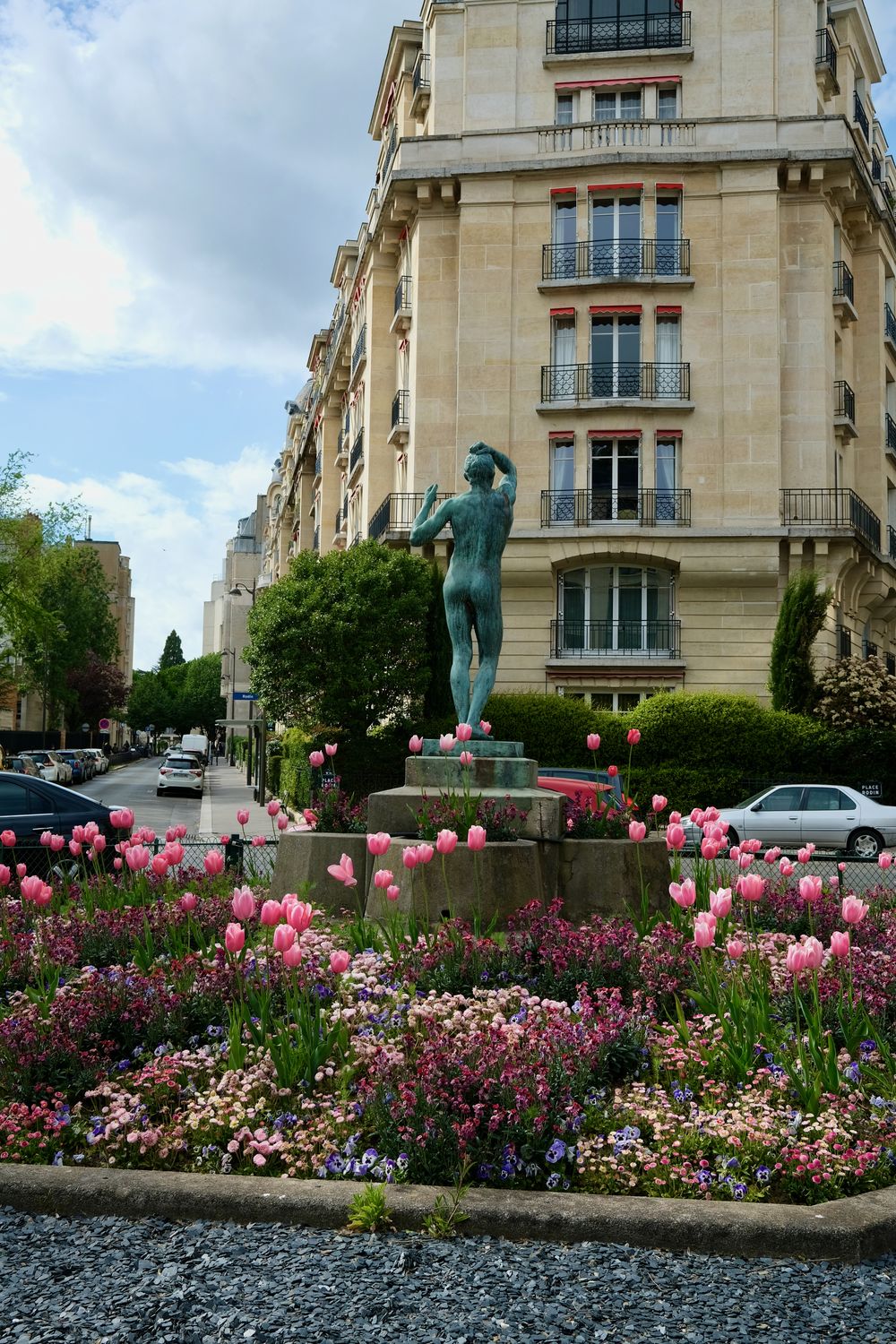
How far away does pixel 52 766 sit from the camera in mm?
42469

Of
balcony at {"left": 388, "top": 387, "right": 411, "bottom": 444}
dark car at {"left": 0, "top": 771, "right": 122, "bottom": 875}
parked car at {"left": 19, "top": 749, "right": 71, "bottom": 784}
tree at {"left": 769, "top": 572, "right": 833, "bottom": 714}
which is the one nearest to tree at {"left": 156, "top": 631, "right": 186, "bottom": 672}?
parked car at {"left": 19, "top": 749, "right": 71, "bottom": 784}

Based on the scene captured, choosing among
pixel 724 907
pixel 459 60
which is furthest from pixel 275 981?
pixel 459 60

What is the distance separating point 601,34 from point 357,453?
599 inches

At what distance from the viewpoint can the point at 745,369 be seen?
30.4 meters

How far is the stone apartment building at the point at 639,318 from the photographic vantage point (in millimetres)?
30344

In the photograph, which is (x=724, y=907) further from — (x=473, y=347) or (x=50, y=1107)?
(x=473, y=347)

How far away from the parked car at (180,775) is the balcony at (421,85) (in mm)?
22746

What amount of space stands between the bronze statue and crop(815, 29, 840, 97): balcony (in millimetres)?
28017

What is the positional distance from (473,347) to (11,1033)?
92.7 ft

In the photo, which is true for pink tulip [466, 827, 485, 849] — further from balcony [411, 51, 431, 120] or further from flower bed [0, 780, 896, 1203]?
balcony [411, 51, 431, 120]

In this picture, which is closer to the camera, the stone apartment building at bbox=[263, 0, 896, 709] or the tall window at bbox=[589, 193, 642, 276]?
the stone apartment building at bbox=[263, 0, 896, 709]

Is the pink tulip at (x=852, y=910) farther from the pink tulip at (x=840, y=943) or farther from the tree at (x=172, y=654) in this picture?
the tree at (x=172, y=654)

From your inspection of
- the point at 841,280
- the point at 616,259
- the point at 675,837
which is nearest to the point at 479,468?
the point at 675,837

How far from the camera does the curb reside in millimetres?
4051
